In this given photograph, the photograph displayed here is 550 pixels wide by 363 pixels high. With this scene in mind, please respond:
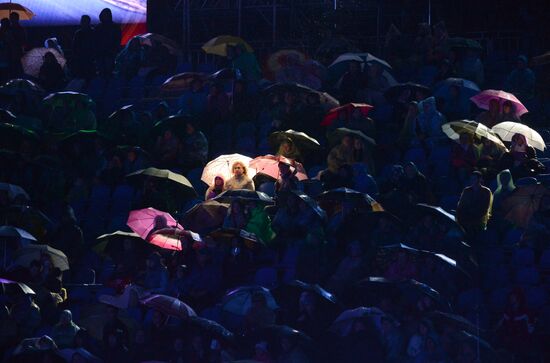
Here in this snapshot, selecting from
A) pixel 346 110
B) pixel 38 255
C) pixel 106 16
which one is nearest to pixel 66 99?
pixel 106 16

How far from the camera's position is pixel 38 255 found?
61.1 feet

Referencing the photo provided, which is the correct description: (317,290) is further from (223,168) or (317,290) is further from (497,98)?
(497,98)

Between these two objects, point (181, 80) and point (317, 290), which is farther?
point (181, 80)

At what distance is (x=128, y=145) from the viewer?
70.6 feet

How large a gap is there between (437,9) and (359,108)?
5.46 metres

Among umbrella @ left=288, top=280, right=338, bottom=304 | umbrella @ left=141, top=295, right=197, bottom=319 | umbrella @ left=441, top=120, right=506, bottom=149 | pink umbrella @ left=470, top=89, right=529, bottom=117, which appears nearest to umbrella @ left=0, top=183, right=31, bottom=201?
umbrella @ left=141, top=295, right=197, bottom=319

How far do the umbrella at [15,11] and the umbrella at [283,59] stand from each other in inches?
205

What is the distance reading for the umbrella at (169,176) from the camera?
20.0m

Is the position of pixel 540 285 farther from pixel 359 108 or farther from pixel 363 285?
pixel 359 108

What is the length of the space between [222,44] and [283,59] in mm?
1113

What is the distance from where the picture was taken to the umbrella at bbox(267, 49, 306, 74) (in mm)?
23156

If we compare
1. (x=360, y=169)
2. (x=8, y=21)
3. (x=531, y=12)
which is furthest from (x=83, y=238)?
(x=531, y=12)

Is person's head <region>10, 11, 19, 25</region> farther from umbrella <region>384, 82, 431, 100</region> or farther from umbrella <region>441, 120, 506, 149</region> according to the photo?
umbrella <region>441, 120, 506, 149</region>

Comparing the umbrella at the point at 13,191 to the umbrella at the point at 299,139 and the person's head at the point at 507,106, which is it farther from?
the person's head at the point at 507,106
